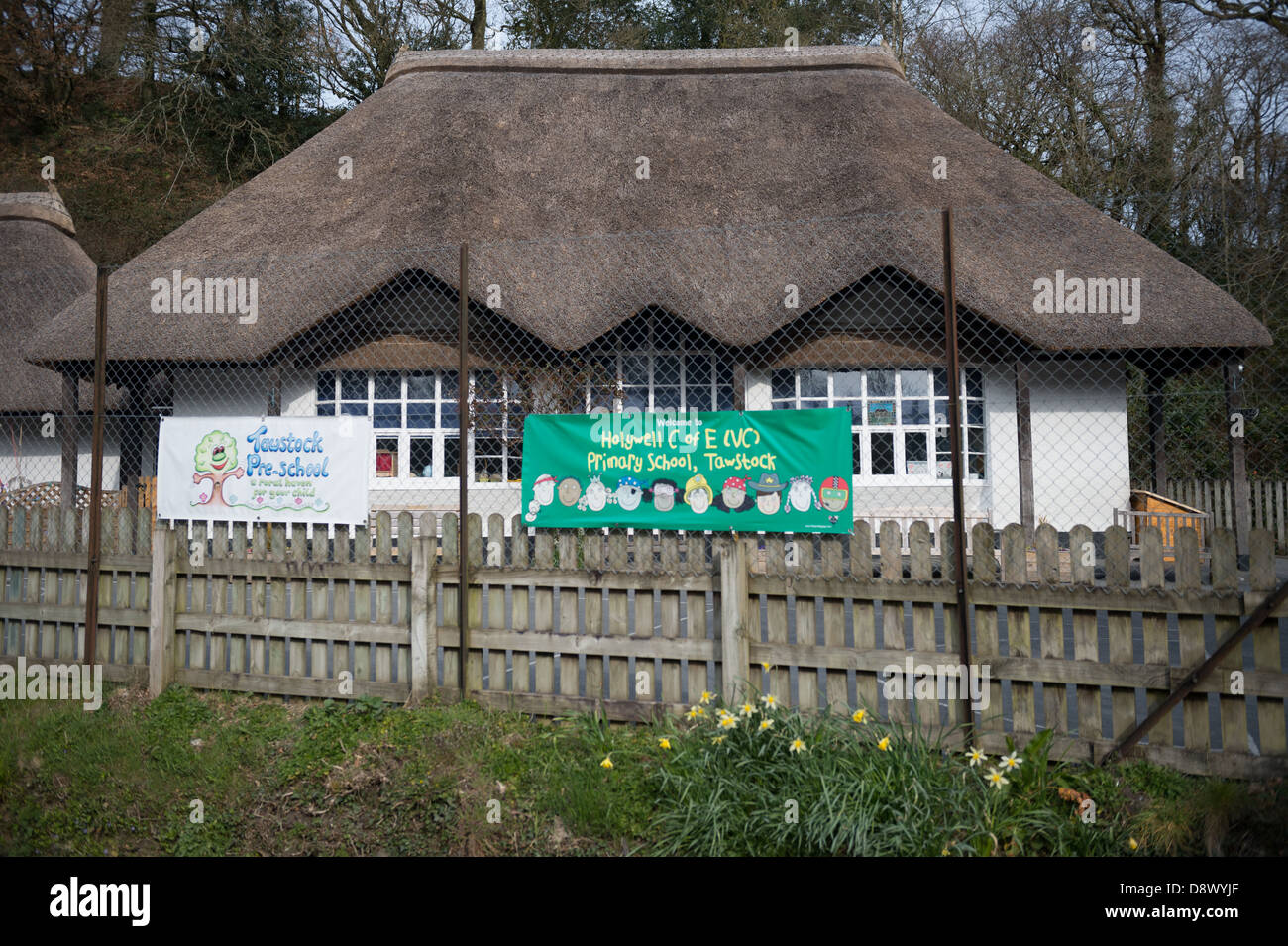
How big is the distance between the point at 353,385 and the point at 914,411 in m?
8.01

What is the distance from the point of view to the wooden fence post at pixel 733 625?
4918mm

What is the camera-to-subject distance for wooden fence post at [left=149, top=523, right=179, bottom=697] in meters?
6.06

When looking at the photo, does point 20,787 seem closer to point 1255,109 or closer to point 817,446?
point 817,446

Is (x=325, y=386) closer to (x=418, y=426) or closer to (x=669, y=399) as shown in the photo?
(x=418, y=426)

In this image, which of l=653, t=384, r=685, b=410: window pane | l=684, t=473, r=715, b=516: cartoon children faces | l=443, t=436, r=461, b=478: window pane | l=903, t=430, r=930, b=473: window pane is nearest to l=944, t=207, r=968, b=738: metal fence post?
l=684, t=473, r=715, b=516: cartoon children faces

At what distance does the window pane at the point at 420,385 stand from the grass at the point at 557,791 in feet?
26.9

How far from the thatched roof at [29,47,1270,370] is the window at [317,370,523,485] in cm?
115

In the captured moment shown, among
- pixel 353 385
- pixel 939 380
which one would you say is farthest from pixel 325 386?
pixel 939 380

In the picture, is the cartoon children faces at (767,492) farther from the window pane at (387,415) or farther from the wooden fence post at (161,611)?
the window pane at (387,415)

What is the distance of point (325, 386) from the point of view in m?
13.9

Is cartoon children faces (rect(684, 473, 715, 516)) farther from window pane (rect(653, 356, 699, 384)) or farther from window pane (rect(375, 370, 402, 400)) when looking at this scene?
window pane (rect(375, 370, 402, 400))

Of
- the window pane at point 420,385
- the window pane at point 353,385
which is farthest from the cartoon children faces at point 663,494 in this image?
the window pane at point 353,385

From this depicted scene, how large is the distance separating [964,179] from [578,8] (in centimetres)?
1980

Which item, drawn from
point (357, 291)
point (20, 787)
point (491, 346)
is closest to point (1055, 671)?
point (20, 787)
